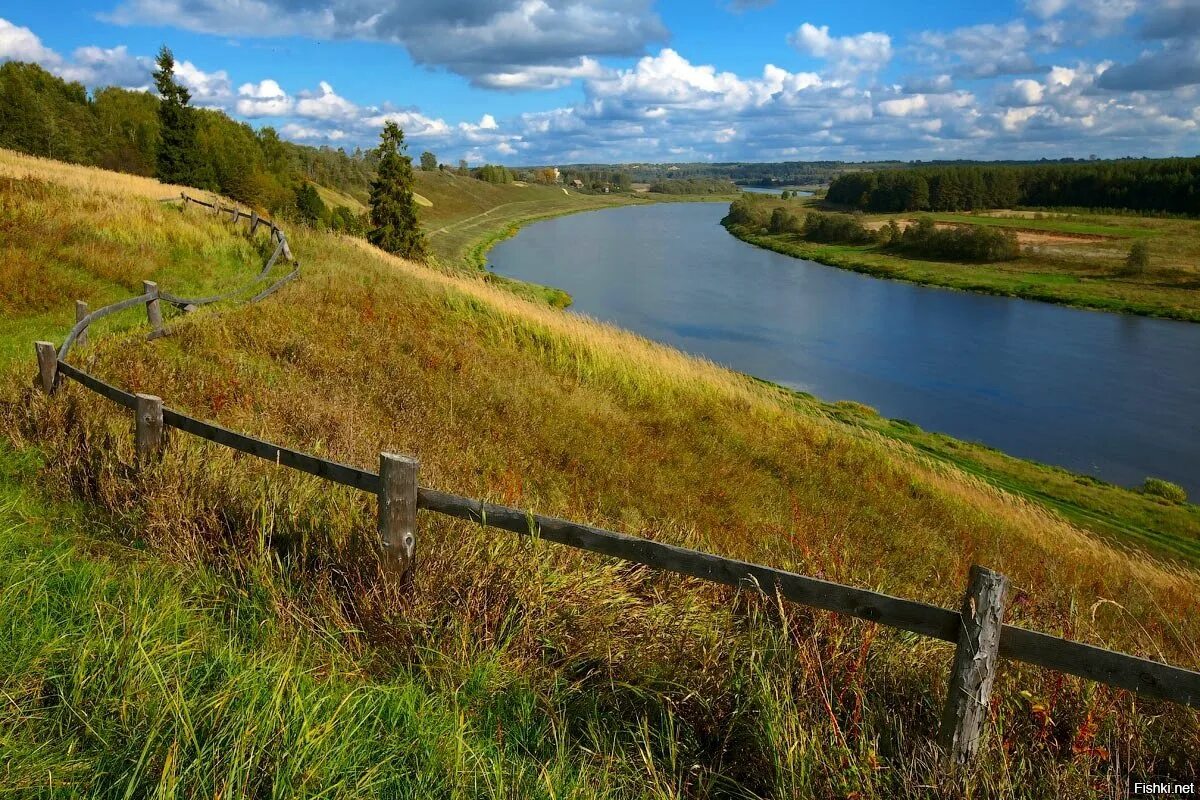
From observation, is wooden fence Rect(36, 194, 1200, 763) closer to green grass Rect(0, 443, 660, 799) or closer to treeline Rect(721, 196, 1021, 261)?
green grass Rect(0, 443, 660, 799)

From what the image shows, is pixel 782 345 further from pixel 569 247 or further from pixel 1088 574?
pixel 569 247

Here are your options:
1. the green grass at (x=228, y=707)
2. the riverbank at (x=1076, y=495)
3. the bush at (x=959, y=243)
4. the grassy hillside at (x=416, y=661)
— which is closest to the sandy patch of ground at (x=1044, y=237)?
the bush at (x=959, y=243)

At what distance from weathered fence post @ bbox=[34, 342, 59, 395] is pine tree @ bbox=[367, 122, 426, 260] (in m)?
31.9

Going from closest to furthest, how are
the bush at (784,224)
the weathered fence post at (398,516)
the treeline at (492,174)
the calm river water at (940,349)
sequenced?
the weathered fence post at (398,516) → the calm river water at (940,349) → the bush at (784,224) → the treeline at (492,174)

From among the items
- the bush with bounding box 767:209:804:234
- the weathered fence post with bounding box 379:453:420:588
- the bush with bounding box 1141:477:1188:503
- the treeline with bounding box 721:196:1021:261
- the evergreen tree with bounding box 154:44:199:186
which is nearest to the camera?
the weathered fence post with bounding box 379:453:420:588

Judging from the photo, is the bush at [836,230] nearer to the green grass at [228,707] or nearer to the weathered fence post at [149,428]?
the weathered fence post at [149,428]

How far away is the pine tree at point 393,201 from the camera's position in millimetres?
37344

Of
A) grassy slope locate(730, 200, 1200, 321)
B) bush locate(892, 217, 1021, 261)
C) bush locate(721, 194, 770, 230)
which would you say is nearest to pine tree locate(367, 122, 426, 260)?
grassy slope locate(730, 200, 1200, 321)

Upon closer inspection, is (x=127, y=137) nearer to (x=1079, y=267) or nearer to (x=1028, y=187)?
(x=1079, y=267)

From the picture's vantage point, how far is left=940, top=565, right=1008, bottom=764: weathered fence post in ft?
8.82

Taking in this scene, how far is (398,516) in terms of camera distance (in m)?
3.81

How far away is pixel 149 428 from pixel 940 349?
4598 centimetres

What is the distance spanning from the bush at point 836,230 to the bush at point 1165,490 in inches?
3164

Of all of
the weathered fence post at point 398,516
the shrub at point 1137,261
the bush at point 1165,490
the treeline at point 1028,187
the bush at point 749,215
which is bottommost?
the bush at point 1165,490
